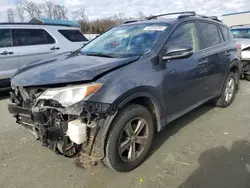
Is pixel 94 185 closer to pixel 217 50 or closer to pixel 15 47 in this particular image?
pixel 217 50

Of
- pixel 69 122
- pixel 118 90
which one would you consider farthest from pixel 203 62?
pixel 69 122

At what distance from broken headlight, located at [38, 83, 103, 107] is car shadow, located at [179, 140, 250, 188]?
144cm

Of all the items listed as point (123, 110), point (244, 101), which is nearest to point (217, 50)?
point (244, 101)

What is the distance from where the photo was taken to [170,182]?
2756 millimetres

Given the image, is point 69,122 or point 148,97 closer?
point 69,122

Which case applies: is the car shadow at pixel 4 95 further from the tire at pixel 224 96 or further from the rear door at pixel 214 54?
the tire at pixel 224 96

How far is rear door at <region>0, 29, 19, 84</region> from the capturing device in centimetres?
596

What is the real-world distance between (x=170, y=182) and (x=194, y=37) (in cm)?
233

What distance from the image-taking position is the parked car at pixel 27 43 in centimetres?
602

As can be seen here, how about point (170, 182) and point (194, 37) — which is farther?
point (194, 37)

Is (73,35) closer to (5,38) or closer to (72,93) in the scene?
(5,38)

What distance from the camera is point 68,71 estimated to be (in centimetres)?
265

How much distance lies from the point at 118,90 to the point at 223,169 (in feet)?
5.37

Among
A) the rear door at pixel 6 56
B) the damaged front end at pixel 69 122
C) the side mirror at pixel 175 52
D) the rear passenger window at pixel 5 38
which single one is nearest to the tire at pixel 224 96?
the side mirror at pixel 175 52
